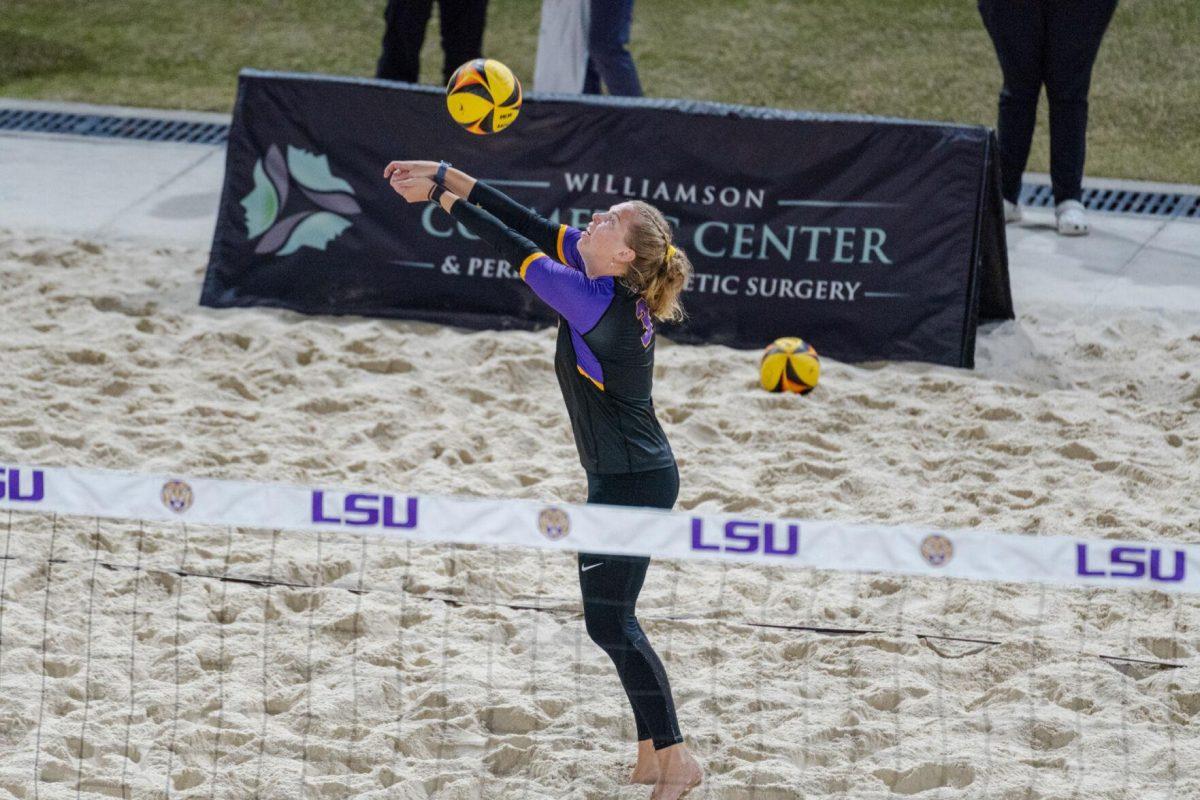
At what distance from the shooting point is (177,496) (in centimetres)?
414

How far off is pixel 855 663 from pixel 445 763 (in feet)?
4.58

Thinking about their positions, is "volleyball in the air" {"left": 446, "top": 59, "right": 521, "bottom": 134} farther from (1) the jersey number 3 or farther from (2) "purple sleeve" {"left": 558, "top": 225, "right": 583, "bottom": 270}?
(1) the jersey number 3

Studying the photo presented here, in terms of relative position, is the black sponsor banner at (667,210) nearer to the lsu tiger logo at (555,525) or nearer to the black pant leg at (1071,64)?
the black pant leg at (1071,64)

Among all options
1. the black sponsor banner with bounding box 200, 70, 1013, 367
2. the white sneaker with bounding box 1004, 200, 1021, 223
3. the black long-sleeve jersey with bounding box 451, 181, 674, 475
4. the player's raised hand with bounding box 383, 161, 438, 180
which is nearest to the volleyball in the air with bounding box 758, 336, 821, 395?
the black sponsor banner with bounding box 200, 70, 1013, 367

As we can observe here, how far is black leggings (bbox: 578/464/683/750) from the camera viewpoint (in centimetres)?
425

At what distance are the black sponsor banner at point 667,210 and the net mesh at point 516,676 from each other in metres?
2.30

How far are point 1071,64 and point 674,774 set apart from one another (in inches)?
216

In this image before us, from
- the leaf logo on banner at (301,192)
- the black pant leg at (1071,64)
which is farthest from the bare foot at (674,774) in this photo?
the black pant leg at (1071,64)

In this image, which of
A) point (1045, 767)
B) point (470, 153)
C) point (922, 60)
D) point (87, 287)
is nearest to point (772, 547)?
point (1045, 767)

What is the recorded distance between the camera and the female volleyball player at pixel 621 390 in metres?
4.16

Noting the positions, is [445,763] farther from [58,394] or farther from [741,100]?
[741,100]

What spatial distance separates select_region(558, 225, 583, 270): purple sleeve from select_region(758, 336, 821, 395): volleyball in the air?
2629 millimetres

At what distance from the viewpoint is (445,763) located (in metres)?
4.50

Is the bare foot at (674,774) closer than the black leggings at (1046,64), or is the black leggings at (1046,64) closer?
the bare foot at (674,774)
